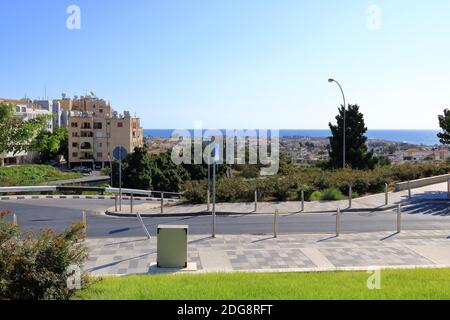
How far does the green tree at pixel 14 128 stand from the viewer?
554 inches

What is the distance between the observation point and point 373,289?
24.9ft

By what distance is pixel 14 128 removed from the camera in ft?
46.9

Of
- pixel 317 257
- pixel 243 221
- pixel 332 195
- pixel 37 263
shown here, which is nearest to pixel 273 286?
pixel 37 263

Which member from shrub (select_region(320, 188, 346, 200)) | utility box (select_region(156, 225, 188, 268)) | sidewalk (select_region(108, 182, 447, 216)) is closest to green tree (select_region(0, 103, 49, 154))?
sidewalk (select_region(108, 182, 447, 216))

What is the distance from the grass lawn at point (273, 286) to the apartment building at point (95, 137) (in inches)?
3932

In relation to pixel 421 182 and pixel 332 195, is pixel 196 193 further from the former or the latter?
pixel 421 182

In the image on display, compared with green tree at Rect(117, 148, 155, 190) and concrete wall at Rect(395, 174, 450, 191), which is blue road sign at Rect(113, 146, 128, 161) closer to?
concrete wall at Rect(395, 174, 450, 191)

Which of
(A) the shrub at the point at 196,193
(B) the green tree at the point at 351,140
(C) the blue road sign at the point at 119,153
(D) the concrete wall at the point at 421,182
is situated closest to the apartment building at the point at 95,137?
(B) the green tree at the point at 351,140

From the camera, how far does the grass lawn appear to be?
7.09m

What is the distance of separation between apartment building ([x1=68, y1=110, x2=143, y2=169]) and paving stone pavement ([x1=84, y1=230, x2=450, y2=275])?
95265 mm

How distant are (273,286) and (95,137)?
105 m

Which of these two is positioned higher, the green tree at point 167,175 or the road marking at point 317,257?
the road marking at point 317,257

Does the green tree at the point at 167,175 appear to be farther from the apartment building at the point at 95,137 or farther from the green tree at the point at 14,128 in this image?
the apartment building at the point at 95,137
